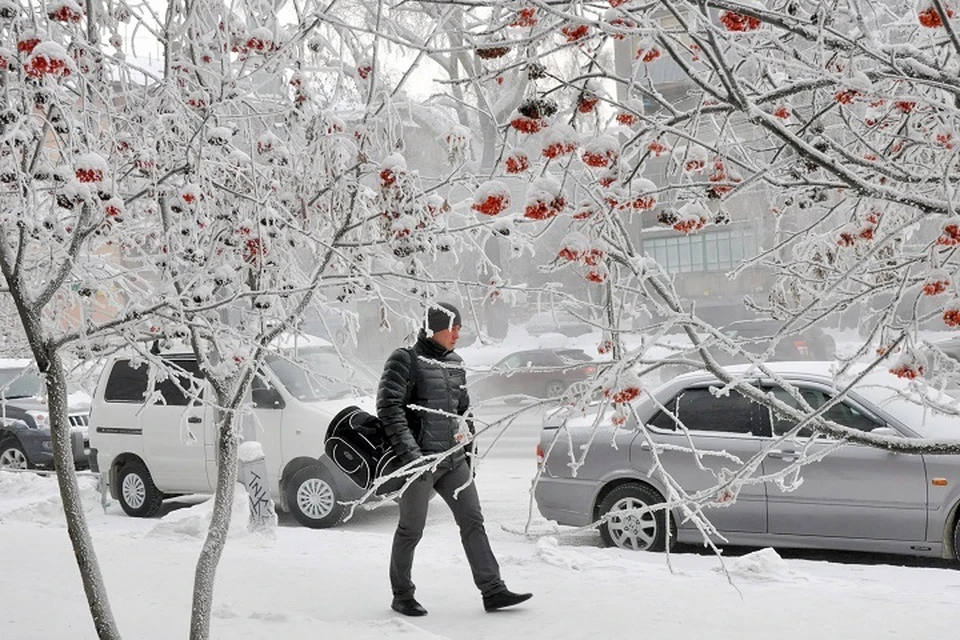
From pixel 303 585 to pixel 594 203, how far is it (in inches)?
209

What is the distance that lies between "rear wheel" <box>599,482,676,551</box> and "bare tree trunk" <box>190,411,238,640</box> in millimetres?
3906

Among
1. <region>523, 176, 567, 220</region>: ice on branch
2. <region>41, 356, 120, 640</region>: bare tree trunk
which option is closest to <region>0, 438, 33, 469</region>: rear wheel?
<region>41, 356, 120, 640</region>: bare tree trunk

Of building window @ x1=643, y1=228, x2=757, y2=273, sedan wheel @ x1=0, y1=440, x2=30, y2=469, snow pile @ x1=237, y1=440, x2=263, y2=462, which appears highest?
building window @ x1=643, y1=228, x2=757, y2=273

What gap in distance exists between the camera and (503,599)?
6.80 meters

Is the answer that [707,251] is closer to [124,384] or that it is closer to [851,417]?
[124,384]

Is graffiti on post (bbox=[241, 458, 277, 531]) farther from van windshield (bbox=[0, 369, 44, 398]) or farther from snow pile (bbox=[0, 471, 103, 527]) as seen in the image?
van windshield (bbox=[0, 369, 44, 398])

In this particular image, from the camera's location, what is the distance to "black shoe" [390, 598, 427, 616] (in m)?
6.87

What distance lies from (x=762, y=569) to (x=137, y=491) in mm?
7220

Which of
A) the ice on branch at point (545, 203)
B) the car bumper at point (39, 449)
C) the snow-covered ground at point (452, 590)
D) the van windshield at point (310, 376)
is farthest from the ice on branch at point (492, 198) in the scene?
the car bumper at point (39, 449)

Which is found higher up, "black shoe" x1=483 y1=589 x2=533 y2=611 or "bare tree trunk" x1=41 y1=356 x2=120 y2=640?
"bare tree trunk" x1=41 y1=356 x2=120 y2=640

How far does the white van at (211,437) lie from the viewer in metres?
11.0

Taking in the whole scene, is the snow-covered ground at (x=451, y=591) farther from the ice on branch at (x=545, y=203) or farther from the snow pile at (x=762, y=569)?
the ice on branch at (x=545, y=203)

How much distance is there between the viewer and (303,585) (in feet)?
25.4

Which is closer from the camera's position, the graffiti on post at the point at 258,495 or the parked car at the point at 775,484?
the parked car at the point at 775,484
